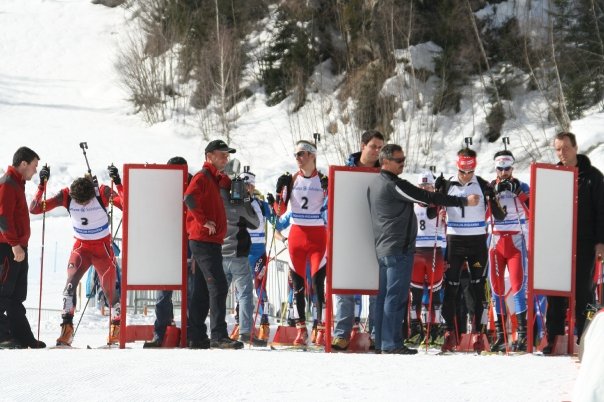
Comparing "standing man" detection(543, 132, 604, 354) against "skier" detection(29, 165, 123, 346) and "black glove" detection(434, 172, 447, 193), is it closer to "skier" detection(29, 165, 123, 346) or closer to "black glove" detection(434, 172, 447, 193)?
"black glove" detection(434, 172, 447, 193)

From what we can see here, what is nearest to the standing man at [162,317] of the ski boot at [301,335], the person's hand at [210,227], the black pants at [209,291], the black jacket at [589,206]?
the black pants at [209,291]

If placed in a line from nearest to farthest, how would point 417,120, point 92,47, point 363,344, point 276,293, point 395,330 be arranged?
1. point 395,330
2. point 363,344
3. point 276,293
4. point 417,120
5. point 92,47

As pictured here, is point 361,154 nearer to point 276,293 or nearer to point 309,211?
point 309,211

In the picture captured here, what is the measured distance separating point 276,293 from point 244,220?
262 inches

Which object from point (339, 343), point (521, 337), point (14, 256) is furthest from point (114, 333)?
point (521, 337)

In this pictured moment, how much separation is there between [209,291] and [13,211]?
2090mm

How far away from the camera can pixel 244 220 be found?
1076cm

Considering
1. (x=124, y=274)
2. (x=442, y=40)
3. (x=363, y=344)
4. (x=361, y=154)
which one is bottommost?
(x=363, y=344)

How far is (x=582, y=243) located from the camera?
30.7 ft

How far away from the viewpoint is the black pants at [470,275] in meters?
10.3

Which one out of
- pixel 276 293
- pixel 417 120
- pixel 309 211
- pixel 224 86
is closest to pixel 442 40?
pixel 417 120

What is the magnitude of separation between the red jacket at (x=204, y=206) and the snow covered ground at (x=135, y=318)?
1273mm

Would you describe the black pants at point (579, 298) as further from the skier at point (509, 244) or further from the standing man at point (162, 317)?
the standing man at point (162, 317)

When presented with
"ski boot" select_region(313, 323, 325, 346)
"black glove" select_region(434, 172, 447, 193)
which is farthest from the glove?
"black glove" select_region(434, 172, 447, 193)
